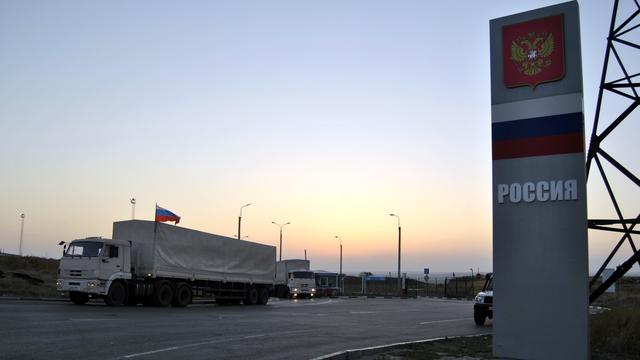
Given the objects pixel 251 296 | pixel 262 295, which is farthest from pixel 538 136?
pixel 262 295

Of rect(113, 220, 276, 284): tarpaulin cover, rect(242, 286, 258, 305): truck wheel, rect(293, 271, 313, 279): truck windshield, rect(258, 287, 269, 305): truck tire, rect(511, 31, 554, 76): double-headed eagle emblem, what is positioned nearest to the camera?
rect(511, 31, 554, 76): double-headed eagle emblem

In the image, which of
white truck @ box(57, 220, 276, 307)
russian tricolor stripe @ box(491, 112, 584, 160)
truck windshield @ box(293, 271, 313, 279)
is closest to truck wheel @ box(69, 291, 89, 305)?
white truck @ box(57, 220, 276, 307)

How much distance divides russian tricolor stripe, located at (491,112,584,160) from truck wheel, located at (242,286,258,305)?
26.6 metres

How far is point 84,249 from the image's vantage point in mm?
26594

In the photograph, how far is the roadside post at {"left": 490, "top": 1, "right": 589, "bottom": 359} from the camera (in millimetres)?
9562

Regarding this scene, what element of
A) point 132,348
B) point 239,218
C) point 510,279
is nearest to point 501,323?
point 510,279

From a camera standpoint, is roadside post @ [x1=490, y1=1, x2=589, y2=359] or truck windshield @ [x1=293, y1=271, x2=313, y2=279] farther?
truck windshield @ [x1=293, y1=271, x2=313, y2=279]

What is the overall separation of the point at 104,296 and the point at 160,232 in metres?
4.12

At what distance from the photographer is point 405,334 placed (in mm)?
17516

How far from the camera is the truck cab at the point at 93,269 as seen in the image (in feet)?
85.2

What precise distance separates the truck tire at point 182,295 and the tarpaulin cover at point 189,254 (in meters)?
0.48

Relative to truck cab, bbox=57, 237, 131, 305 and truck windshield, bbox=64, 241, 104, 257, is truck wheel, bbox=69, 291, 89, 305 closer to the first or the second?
truck cab, bbox=57, 237, 131, 305

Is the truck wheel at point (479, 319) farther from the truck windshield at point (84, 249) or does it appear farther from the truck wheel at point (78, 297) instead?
the truck wheel at point (78, 297)

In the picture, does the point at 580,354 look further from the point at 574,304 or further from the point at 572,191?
the point at 572,191
